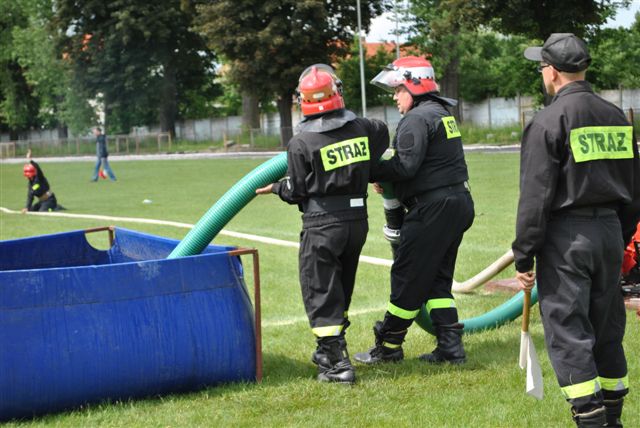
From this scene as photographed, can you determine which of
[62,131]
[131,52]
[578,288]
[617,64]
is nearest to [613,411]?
[578,288]

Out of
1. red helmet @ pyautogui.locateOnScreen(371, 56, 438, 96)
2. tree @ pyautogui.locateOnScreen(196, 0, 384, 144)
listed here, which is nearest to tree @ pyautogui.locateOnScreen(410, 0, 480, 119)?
tree @ pyautogui.locateOnScreen(196, 0, 384, 144)

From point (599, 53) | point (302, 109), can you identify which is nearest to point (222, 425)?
point (302, 109)

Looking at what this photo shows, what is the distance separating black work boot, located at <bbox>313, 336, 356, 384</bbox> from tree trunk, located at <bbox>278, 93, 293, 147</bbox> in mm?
50649

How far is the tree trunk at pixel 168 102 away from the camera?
67938 millimetres

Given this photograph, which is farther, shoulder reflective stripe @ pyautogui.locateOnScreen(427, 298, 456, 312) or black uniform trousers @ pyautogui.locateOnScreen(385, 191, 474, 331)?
shoulder reflective stripe @ pyautogui.locateOnScreen(427, 298, 456, 312)

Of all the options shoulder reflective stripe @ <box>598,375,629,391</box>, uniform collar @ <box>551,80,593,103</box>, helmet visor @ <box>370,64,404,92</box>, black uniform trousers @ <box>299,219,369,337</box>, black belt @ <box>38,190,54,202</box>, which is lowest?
black belt @ <box>38,190,54,202</box>

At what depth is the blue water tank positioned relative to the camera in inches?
219

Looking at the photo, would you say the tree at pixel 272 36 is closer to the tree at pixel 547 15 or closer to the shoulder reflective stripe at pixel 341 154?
the tree at pixel 547 15

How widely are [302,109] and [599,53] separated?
52607 millimetres

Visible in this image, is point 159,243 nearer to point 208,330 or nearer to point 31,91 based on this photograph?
point 208,330

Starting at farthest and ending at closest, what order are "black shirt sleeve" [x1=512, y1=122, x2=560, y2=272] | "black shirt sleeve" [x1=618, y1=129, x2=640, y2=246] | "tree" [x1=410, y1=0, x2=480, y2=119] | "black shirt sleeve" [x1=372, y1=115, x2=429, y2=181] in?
"tree" [x1=410, y1=0, x2=480, y2=119] → "black shirt sleeve" [x1=372, y1=115, x2=429, y2=181] → "black shirt sleeve" [x1=618, y1=129, x2=640, y2=246] → "black shirt sleeve" [x1=512, y1=122, x2=560, y2=272]

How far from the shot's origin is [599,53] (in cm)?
5575

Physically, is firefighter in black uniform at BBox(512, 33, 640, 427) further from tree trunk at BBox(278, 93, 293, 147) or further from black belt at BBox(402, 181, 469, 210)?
tree trunk at BBox(278, 93, 293, 147)

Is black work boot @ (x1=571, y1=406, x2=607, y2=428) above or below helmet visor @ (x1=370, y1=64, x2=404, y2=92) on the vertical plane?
below
